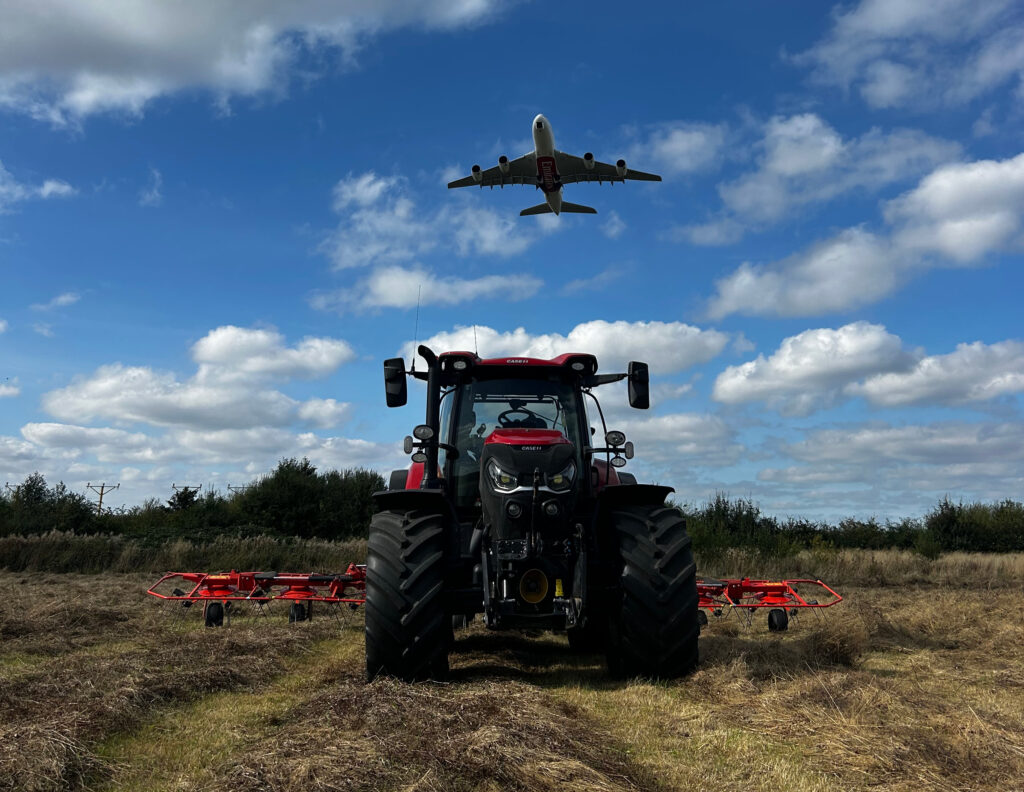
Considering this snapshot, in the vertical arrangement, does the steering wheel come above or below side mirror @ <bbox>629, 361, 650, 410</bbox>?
below

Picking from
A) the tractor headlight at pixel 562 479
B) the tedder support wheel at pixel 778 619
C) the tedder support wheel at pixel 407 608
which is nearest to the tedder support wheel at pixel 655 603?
the tractor headlight at pixel 562 479

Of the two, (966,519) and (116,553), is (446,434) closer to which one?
(116,553)

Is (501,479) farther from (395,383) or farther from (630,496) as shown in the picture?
(395,383)

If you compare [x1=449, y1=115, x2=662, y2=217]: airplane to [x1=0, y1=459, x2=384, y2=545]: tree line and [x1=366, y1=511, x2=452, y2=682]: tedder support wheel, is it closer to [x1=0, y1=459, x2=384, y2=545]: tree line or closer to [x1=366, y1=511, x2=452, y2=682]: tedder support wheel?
[x1=0, y1=459, x2=384, y2=545]: tree line

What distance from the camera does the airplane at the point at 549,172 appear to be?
28031 millimetres

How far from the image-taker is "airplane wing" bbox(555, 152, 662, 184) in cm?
2958

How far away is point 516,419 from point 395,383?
3.68ft

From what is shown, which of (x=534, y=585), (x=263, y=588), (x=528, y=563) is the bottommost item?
(x=263, y=588)

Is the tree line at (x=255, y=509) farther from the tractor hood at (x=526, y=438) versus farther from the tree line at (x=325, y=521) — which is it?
the tractor hood at (x=526, y=438)

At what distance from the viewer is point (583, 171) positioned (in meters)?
30.3

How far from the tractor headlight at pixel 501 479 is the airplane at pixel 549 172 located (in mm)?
23333

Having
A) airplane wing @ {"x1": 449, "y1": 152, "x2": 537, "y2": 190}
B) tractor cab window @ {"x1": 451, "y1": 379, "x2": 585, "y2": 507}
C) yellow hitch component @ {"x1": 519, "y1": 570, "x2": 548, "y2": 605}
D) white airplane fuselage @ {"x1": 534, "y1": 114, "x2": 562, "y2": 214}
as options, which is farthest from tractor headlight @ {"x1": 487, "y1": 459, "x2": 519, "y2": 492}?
airplane wing @ {"x1": 449, "y1": 152, "x2": 537, "y2": 190}

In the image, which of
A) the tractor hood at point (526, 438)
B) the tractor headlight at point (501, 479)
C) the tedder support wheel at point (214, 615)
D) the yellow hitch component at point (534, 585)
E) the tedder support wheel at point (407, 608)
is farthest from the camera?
the tedder support wheel at point (214, 615)

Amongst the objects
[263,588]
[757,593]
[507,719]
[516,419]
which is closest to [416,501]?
[516,419]
